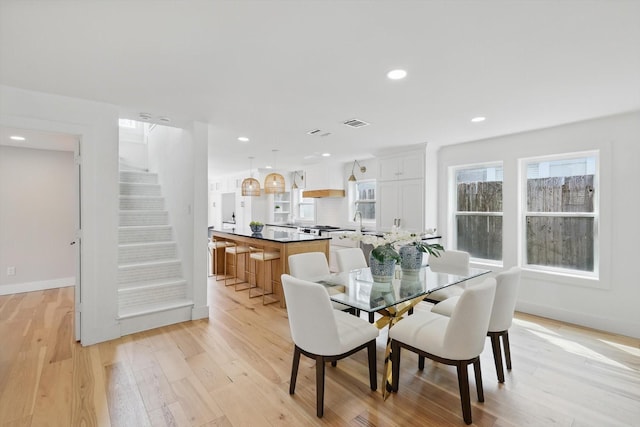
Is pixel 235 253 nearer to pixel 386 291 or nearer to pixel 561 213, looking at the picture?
pixel 386 291

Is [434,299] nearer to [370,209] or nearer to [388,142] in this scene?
[388,142]

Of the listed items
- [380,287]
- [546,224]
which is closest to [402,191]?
[546,224]

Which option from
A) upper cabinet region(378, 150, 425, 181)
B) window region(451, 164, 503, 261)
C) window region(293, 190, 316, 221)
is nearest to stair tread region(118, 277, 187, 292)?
upper cabinet region(378, 150, 425, 181)

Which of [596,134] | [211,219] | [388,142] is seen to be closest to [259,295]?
[388,142]

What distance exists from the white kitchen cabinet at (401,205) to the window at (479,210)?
65 cm

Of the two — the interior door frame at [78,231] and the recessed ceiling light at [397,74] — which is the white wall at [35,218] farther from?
the recessed ceiling light at [397,74]

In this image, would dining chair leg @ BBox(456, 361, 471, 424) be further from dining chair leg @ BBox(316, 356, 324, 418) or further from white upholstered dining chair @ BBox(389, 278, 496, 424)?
dining chair leg @ BBox(316, 356, 324, 418)

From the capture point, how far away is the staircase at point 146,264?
3.48m

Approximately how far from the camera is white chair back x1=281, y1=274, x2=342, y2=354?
6.20 ft

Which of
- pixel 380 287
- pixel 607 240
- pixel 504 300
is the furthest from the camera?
pixel 607 240

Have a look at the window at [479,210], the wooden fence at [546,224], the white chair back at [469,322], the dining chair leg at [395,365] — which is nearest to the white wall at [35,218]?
the dining chair leg at [395,365]

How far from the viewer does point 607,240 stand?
3.43m

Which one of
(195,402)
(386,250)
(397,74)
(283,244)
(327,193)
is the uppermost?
(397,74)

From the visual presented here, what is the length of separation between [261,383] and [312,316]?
885 mm
